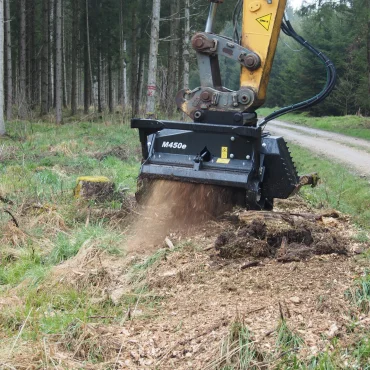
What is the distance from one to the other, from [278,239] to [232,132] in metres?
1.44

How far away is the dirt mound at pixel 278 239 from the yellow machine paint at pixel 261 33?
61.2 inches

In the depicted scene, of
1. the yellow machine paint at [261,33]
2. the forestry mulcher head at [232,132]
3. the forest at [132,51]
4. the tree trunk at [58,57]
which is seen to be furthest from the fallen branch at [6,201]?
the tree trunk at [58,57]

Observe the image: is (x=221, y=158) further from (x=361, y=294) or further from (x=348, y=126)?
(x=348, y=126)

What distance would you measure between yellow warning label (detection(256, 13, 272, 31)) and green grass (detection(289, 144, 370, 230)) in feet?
8.92

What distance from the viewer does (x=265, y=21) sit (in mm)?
6531

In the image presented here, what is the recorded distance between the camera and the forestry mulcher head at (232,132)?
20.4 ft

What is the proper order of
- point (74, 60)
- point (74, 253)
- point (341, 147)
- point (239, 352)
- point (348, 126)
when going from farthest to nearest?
point (74, 60) < point (348, 126) < point (341, 147) < point (74, 253) < point (239, 352)

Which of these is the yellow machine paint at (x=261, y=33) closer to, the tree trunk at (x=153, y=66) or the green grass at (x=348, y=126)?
the tree trunk at (x=153, y=66)

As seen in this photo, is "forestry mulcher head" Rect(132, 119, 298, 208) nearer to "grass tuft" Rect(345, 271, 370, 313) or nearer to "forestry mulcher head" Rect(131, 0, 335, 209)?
"forestry mulcher head" Rect(131, 0, 335, 209)

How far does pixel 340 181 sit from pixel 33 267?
695 centimetres

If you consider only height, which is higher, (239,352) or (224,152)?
(224,152)

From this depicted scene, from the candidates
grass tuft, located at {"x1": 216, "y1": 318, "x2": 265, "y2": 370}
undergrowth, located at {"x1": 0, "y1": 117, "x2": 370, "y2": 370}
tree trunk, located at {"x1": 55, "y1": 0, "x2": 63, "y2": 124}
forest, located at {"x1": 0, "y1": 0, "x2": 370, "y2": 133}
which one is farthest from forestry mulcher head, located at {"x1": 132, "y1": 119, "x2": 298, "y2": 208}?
tree trunk, located at {"x1": 55, "y1": 0, "x2": 63, "y2": 124}

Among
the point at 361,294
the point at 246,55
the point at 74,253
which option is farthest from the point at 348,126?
the point at 361,294

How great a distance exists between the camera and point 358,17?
22938mm
